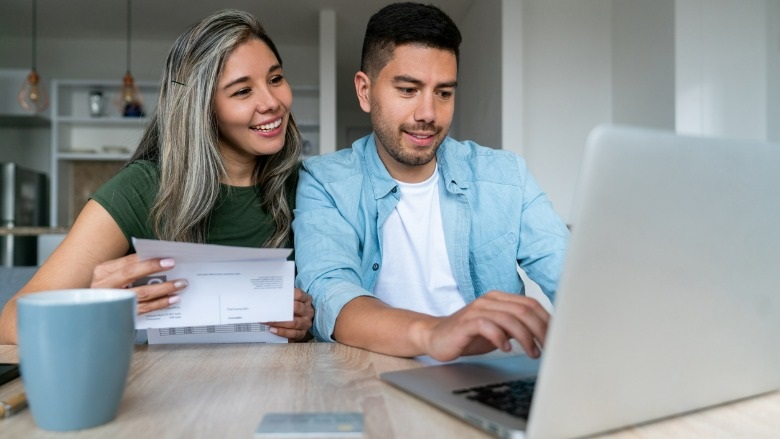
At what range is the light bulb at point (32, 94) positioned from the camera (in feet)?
14.4

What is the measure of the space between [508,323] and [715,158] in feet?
0.95

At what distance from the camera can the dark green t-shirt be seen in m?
1.24

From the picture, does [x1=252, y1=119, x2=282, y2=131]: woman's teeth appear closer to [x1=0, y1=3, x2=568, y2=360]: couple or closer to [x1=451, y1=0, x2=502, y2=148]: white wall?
[x1=0, y1=3, x2=568, y2=360]: couple

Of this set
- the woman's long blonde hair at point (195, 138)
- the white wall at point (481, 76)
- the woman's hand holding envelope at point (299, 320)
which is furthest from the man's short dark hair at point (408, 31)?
the white wall at point (481, 76)

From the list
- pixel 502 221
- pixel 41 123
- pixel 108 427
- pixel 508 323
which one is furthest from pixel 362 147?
pixel 41 123

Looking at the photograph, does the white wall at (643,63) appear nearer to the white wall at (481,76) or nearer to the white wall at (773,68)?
the white wall at (773,68)

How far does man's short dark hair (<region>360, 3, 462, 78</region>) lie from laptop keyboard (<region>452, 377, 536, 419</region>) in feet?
2.99

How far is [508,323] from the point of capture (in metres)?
0.69

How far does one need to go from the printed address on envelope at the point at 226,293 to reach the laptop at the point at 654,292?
35 centimetres

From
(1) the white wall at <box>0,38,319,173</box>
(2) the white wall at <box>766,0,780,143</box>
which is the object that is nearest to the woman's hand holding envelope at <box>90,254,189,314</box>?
(2) the white wall at <box>766,0,780,143</box>

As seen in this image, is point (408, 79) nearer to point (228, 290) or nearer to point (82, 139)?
point (228, 290)

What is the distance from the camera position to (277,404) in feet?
1.98

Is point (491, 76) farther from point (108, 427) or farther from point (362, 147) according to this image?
point (108, 427)

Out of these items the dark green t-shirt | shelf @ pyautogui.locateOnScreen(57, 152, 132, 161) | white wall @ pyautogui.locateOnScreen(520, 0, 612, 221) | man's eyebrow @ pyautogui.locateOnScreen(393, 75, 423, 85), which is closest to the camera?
the dark green t-shirt
